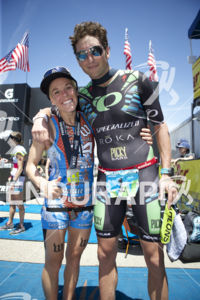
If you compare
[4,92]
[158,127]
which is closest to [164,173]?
[158,127]

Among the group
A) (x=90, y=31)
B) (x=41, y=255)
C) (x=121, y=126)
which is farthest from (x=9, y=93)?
(x=121, y=126)

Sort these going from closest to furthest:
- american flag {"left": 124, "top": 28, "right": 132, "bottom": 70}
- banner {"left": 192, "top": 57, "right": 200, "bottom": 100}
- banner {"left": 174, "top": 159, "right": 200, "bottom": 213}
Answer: banner {"left": 174, "top": 159, "right": 200, "bottom": 213}, banner {"left": 192, "top": 57, "right": 200, "bottom": 100}, american flag {"left": 124, "top": 28, "right": 132, "bottom": 70}

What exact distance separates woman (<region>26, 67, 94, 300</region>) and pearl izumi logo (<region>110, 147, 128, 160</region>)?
256mm

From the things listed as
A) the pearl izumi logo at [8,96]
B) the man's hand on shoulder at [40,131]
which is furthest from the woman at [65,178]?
the pearl izumi logo at [8,96]

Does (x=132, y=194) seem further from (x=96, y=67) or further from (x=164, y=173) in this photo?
(x=96, y=67)

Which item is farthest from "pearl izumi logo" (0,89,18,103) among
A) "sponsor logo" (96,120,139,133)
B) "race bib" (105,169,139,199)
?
"race bib" (105,169,139,199)

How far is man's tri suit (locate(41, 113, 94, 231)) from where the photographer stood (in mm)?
1717

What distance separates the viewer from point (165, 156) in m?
1.66

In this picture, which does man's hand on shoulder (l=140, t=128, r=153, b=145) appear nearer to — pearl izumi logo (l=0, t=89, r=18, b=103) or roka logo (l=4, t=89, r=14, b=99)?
pearl izumi logo (l=0, t=89, r=18, b=103)

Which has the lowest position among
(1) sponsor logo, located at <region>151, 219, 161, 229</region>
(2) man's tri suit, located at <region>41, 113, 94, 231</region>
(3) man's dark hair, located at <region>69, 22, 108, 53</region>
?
(1) sponsor logo, located at <region>151, 219, 161, 229</region>

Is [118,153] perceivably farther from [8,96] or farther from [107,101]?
[8,96]

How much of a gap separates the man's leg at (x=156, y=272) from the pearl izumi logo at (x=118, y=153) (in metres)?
0.72

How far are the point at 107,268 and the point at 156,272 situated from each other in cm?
40

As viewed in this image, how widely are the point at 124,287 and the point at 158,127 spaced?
2.06 meters
